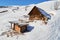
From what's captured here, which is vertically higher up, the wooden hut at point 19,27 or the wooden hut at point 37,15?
the wooden hut at point 37,15

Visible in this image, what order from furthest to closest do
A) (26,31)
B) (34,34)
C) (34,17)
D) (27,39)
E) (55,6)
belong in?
1. (55,6)
2. (34,17)
3. (26,31)
4. (34,34)
5. (27,39)

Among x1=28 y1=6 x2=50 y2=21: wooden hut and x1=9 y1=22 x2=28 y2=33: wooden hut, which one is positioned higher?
x1=28 y1=6 x2=50 y2=21: wooden hut

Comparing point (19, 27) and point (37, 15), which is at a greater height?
point (37, 15)

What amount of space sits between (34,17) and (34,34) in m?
2.68

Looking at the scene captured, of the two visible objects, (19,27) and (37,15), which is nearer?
(19,27)

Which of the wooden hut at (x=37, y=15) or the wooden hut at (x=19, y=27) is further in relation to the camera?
the wooden hut at (x=37, y=15)

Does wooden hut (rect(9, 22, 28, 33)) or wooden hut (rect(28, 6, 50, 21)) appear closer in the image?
wooden hut (rect(9, 22, 28, 33))

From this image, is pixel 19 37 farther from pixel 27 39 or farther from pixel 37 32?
pixel 37 32

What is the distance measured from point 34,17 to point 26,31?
6.98 feet

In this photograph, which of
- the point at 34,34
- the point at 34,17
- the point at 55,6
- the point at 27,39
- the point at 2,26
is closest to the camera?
the point at 27,39

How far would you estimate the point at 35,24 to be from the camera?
9.41 meters

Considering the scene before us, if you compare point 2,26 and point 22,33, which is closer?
point 22,33

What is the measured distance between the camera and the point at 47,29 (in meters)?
8.52

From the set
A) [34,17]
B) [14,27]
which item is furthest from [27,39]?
[34,17]
